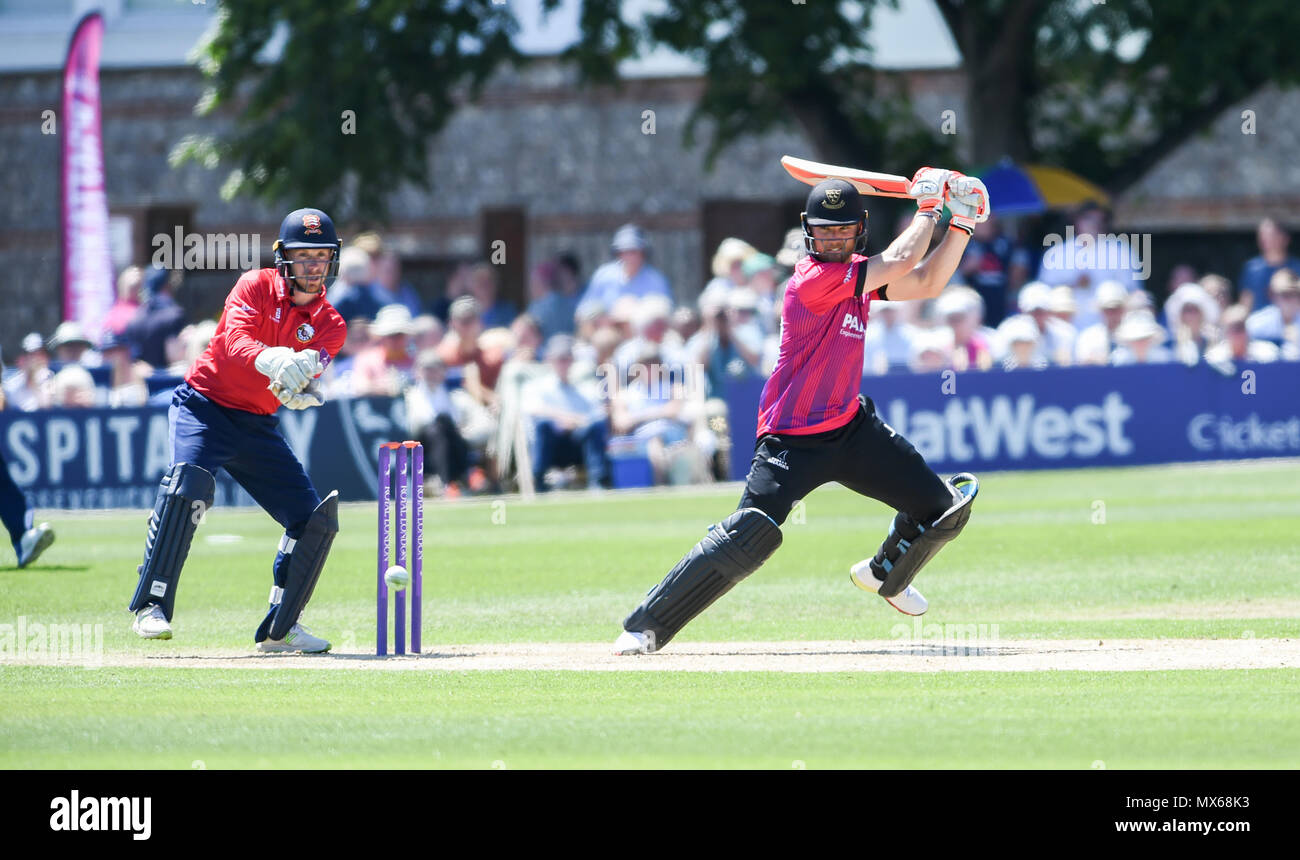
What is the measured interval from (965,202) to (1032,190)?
1347cm

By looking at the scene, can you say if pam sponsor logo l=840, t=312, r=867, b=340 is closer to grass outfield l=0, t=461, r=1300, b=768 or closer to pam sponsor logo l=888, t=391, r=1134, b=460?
grass outfield l=0, t=461, r=1300, b=768

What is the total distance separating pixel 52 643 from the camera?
10.2m

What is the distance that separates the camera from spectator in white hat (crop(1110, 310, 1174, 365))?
803 inches

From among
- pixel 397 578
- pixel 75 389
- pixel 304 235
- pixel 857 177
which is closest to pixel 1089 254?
pixel 75 389

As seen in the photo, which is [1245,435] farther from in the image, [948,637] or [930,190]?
[930,190]

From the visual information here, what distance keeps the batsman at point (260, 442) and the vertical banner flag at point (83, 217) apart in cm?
1305

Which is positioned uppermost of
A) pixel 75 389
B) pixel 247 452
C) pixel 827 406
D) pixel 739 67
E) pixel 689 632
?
pixel 739 67

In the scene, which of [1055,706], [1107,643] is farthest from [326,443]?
[1055,706]

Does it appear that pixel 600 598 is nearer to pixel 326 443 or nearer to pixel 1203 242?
pixel 326 443

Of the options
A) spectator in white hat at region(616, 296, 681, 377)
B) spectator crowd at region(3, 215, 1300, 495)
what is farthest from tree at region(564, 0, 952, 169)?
spectator in white hat at region(616, 296, 681, 377)

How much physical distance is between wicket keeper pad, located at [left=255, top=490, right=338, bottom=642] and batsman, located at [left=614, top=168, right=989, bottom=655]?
5.11ft

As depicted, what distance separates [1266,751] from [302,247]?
5187 mm

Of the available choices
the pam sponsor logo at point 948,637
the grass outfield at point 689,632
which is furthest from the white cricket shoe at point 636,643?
the pam sponsor logo at point 948,637
